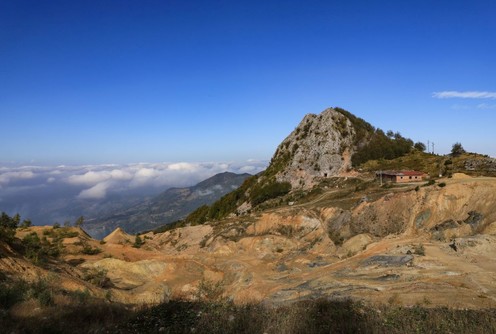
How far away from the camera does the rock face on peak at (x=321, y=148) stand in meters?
87.9

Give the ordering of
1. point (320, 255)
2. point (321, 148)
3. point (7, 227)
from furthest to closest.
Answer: point (321, 148)
point (320, 255)
point (7, 227)

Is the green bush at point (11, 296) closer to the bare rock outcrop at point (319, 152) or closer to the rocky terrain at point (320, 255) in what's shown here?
the rocky terrain at point (320, 255)

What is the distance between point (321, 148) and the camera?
3605 inches

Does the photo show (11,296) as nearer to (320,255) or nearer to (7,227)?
(7,227)

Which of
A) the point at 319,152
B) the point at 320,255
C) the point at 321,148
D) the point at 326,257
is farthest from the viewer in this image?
the point at 321,148

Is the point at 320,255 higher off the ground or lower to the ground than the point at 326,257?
lower

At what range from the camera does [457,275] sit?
81.8ft

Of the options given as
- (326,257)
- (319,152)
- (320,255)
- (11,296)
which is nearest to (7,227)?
(11,296)

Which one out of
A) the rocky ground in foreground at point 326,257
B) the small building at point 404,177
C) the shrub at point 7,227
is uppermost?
the small building at point 404,177

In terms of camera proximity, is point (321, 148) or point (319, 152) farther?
point (321, 148)

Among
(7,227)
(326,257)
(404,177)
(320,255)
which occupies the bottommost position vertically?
(320,255)

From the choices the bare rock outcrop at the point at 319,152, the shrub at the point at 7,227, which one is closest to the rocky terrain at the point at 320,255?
the shrub at the point at 7,227

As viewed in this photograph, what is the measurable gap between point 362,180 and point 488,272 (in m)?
50.4

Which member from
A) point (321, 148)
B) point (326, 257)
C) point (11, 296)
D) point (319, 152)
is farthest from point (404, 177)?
point (11, 296)
